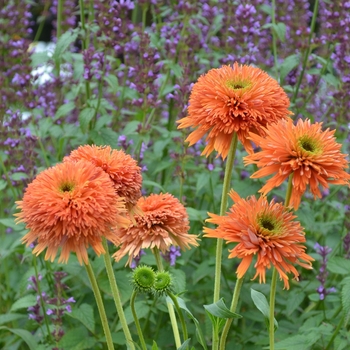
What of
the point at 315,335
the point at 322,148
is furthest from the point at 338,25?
the point at 322,148

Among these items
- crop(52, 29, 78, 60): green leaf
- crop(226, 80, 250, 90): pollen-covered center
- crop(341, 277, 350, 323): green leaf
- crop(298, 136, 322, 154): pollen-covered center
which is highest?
crop(52, 29, 78, 60): green leaf

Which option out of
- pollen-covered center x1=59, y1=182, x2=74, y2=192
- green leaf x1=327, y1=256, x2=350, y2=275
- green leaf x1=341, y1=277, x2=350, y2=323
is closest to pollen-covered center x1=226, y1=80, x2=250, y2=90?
pollen-covered center x1=59, y1=182, x2=74, y2=192

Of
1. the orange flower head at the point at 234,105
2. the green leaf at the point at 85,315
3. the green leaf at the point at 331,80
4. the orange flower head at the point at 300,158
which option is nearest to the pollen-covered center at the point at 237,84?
the orange flower head at the point at 234,105

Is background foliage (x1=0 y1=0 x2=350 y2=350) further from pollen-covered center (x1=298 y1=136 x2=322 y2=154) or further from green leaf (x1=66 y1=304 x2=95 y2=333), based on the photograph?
pollen-covered center (x1=298 y1=136 x2=322 y2=154)

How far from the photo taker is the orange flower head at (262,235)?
1.24 metres

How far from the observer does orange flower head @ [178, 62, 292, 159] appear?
136 cm

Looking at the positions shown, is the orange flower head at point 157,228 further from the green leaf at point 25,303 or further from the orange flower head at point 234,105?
the green leaf at point 25,303

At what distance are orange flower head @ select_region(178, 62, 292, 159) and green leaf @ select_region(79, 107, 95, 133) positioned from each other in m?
1.26

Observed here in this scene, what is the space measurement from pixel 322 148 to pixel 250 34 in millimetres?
2150

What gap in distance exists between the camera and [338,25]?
312cm

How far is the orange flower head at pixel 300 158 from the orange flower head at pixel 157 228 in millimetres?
255

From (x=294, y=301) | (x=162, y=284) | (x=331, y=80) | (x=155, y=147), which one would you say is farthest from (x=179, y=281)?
(x=331, y=80)

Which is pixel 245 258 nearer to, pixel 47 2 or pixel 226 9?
pixel 226 9

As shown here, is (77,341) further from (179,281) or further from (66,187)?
(66,187)
